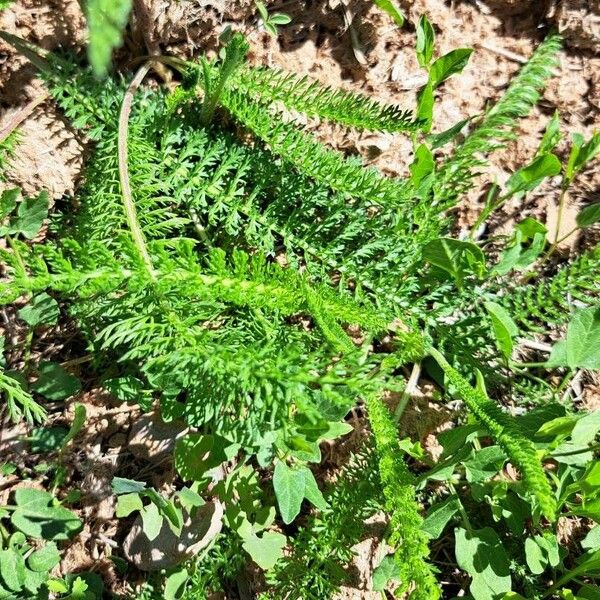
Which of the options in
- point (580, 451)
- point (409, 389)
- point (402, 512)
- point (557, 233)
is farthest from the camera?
point (557, 233)

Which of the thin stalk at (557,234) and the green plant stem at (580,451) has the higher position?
the thin stalk at (557,234)

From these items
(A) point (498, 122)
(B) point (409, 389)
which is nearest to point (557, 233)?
(A) point (498, 122)

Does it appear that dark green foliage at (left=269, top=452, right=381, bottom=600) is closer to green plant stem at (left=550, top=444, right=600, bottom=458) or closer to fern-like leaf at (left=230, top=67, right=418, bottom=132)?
green plant stem at (left=550, top=444, right=600, bottom=458)

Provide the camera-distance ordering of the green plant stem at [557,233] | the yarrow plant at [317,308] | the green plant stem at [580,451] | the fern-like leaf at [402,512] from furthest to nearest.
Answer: the green plant stem at [557,233] < the green plant stem at [580,451] < the yarrow plant at [317,308] < the fern-like leaf at [402,512]

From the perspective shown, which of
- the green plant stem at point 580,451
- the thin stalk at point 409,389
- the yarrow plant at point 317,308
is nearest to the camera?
the yarrow plant at point 317,308

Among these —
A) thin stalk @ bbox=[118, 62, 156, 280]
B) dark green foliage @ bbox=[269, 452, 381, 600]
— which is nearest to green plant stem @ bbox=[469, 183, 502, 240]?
dark green foliage @ bbox=[269, 452, 381, 600]

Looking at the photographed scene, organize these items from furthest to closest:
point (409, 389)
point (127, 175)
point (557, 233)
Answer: point (557, 233), point (409, 389), point (127, 175)

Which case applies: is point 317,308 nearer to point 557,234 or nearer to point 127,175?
point 127,175

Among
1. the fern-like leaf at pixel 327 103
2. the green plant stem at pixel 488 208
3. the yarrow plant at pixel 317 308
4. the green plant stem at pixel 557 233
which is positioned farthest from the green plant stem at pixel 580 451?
the fern-like leaf at pixel 327 103

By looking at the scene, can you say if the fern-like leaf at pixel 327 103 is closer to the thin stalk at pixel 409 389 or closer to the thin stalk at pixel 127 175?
the thin stalk at pixel 127 175
